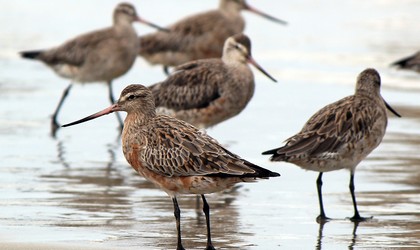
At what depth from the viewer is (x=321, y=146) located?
→ 957cm

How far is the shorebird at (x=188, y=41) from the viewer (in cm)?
1708

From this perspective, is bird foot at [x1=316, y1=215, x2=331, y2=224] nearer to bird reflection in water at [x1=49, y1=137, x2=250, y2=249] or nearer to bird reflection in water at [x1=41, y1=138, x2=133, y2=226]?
bird reflection in water at [x1=49, y1=137, x2=250, y2=249]

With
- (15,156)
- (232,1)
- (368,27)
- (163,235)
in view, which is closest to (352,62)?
(232,1)

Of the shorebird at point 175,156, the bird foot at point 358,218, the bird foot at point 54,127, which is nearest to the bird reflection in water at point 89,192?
the shorebird at point 175,156

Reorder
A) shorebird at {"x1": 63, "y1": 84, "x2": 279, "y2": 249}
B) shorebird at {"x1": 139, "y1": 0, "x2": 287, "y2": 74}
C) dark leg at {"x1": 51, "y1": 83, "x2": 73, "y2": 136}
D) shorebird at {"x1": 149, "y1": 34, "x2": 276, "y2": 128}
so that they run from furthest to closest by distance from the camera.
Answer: shorebird at {"x1": 139, "y1": 0, "x2": 287, "y2": 74} < dark leg at {"x1": 51, "y1": 83, "x2": 73, "y2": 136} < shorebird at {"x1": 149, "y1": 34, "x2": 276, "y2": 128} < shorebird at {"x1": 63, "y1": 84, "x2": 279, "y2": 249}

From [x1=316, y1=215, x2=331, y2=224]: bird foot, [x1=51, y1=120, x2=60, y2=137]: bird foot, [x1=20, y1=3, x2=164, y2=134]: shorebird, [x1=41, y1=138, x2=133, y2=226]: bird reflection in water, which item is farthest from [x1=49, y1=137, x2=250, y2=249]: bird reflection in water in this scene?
[x1=20, y1=3, x2=164, y2=134]: shorebird

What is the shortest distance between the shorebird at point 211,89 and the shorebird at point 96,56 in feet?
8.54

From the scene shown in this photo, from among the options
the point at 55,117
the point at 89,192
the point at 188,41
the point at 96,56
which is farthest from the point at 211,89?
the point at 188,41

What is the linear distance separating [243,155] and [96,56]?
403 centimetres

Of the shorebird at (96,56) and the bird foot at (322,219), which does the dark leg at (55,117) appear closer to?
the shorebird at (96,56)

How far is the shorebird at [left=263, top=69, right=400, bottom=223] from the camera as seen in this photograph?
9.41 m

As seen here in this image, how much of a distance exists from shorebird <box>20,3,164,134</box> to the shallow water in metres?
0.40

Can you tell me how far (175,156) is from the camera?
331 inches

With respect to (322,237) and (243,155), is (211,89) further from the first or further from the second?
(322,237)
